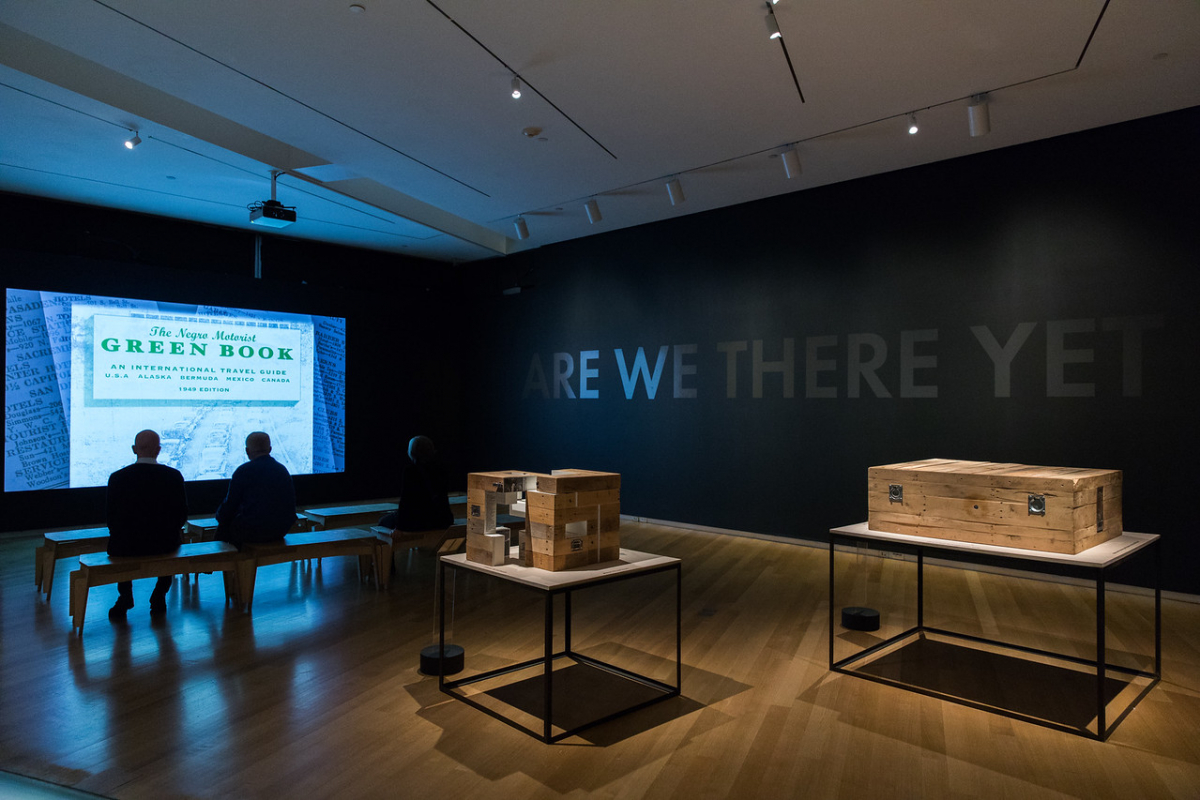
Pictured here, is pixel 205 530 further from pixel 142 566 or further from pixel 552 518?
pixel 552 518

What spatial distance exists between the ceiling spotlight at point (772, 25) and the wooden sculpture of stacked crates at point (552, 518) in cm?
272

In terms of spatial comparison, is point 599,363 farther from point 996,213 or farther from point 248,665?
point 248,665

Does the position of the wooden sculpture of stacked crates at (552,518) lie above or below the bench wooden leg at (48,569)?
above

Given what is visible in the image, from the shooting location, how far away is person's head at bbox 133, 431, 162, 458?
4590 millimetres

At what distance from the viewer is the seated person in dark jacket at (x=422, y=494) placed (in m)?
5.65

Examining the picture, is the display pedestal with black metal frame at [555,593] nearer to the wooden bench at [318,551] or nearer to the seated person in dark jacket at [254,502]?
the wooden bench at [318,551]

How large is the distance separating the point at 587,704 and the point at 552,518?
95 cm

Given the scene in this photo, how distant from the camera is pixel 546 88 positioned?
15.9 feet

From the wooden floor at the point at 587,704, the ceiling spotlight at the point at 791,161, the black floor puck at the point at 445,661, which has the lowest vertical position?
the wooden floor at the point at 587,704

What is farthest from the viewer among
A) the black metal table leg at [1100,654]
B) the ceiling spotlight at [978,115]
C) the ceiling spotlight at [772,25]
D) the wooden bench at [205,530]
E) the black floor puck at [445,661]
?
the wooden bench at [205,530]

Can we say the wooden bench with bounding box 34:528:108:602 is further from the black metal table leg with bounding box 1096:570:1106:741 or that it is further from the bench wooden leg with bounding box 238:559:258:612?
the black metal table leg with bounding box 1096:570:1106:741

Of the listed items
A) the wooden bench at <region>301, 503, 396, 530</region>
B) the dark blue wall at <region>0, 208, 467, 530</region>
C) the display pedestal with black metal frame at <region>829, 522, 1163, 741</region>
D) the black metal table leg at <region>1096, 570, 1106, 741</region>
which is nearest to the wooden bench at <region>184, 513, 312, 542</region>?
the wooden bench at <region>301, 503, 396, 530</region>

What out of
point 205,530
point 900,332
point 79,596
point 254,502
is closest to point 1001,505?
point 900,332

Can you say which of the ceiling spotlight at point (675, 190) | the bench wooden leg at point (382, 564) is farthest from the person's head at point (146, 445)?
the ceiling spotlight at point (675, 190)
